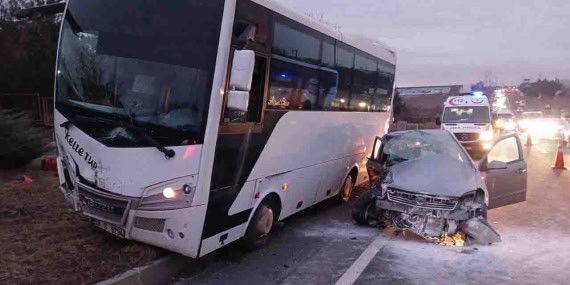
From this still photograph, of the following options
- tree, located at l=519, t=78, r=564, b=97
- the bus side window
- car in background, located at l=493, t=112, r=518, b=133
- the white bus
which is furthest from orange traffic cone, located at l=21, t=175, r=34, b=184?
tree, located at l=519, t=78, r=564, b=97

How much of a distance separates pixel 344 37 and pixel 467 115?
15523 mm

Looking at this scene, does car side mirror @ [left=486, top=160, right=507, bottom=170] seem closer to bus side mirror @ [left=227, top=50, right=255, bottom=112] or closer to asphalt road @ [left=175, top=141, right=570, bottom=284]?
asphalt road @ [left=175, top=141, right=570, bottom=284]

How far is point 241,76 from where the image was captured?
5246mm

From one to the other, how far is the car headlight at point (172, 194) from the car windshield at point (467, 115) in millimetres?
19643

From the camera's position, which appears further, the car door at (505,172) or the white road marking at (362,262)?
the car door at (505,172)

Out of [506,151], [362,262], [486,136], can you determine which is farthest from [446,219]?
[486,136]

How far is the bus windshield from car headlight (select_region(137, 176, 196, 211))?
1.44 feet

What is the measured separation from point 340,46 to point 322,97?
4.07 ft

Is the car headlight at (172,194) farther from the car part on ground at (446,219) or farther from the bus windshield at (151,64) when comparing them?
the car part on ground at (446,219)

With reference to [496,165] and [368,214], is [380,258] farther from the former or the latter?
[496,165]

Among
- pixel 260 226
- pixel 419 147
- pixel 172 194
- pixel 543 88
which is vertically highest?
pixel 543 88

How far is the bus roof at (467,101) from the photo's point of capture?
2331 centimetres

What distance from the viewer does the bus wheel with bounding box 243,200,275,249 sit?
6.59m

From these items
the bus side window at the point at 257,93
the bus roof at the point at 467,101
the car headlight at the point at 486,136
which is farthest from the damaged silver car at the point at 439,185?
the bus roof at the point at 467,101
